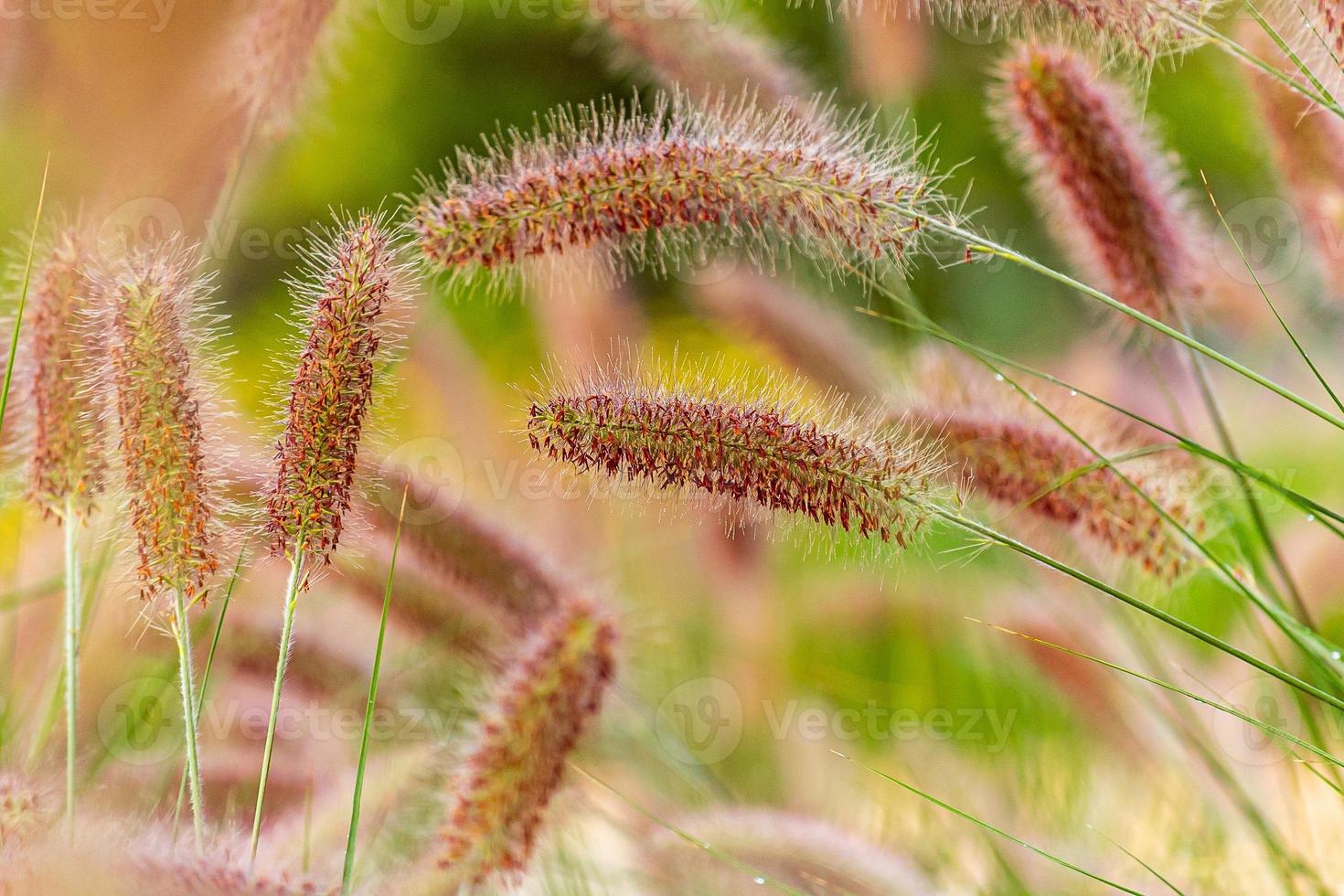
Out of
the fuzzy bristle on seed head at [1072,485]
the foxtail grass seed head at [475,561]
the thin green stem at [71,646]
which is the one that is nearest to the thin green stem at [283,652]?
the thin green stem at [71,646]

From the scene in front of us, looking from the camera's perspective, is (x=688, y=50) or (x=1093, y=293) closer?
(x=1093, y=293)

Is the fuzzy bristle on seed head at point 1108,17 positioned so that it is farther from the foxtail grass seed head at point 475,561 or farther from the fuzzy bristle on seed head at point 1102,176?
the foxtail grass seed head at point 475,561

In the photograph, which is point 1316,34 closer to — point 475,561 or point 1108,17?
point 1108,17

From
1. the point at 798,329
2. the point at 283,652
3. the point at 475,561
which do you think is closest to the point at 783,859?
the point at 475,561

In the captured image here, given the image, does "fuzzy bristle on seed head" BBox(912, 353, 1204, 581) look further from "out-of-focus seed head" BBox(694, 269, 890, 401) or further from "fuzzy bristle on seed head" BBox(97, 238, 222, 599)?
"fuzzy bristle on seed head" BBox(97, 238, 222, 599)

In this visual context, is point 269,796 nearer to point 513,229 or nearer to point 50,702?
point 50,702

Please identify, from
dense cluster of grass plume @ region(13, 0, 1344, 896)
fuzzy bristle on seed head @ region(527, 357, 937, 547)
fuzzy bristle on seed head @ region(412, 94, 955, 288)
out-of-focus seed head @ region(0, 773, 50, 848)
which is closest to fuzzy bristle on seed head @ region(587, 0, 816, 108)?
dense cluster of grass plume @ region(13, 0, 1344, 896)

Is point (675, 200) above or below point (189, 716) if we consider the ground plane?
above
